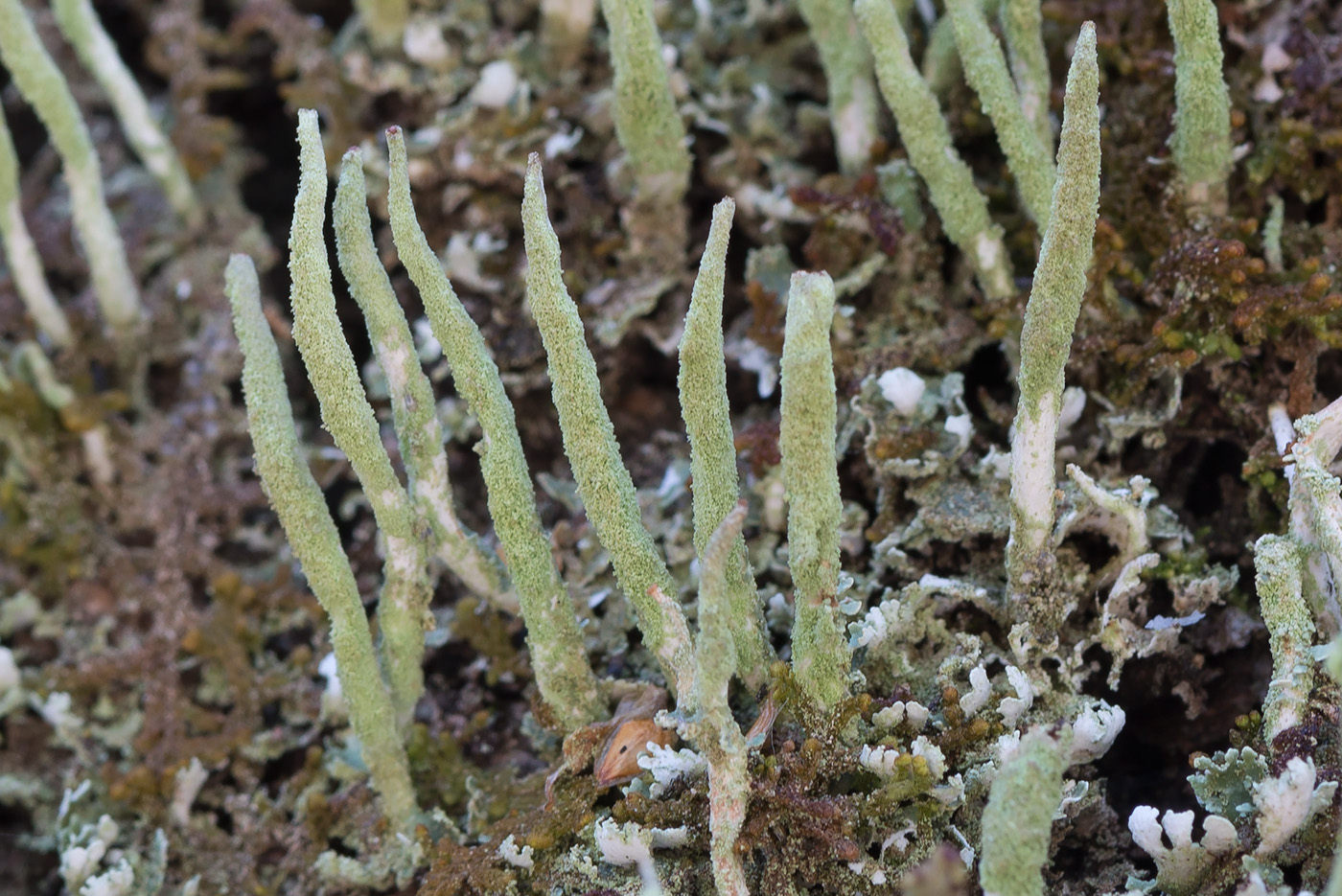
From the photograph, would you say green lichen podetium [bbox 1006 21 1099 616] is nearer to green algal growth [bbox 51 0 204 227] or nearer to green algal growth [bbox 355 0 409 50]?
green algal growth [bbox 355 0 409 50]

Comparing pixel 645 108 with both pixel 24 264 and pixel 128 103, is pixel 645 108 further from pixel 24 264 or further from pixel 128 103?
pixel 24 264

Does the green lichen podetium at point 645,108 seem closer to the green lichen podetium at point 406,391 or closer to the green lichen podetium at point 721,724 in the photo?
the green lichen podetium at point 406,391

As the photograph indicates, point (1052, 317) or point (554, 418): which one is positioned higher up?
point (554, 418)

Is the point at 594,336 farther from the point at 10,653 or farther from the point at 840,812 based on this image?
the point at 10,653

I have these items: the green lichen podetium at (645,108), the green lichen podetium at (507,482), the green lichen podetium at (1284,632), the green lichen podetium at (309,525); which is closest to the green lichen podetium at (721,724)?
the green lichen podetium at (507,482)

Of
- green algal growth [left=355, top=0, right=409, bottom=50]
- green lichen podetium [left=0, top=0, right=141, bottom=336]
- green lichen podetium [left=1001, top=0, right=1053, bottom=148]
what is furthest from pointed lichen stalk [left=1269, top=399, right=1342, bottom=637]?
green lichen podetium [left=0, top=0, right=141, bottom=336]

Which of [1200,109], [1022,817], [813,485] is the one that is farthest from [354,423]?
[1200,109]

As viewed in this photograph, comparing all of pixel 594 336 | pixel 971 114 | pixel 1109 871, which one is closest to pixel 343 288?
pixel 594 336
